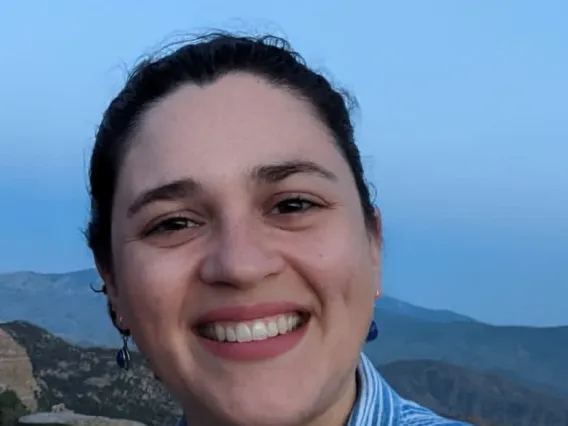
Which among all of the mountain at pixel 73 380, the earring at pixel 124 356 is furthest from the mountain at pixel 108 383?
the earring at pixel 124 356

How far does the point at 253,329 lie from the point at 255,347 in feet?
0.11

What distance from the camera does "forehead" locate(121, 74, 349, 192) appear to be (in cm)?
165

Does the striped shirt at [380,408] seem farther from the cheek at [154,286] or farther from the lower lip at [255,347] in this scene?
the cheek at [154,286]

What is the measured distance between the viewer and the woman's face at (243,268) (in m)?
1.63

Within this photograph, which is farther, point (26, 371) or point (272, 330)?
point (26, 371)

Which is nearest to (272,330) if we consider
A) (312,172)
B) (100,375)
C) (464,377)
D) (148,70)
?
(312,172)

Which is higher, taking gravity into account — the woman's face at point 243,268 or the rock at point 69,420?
the rock at point 69,420

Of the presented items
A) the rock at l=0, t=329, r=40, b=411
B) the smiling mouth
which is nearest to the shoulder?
the smiling mouth

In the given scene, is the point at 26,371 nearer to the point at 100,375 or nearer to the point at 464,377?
the point at 100,375

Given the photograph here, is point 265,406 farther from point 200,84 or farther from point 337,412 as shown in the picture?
point 200,84

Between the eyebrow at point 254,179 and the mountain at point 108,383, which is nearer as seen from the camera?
the eyebrow at point 254,179

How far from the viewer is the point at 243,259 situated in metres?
1.59

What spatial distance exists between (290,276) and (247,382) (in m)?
0.20

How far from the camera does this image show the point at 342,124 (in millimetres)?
1979
